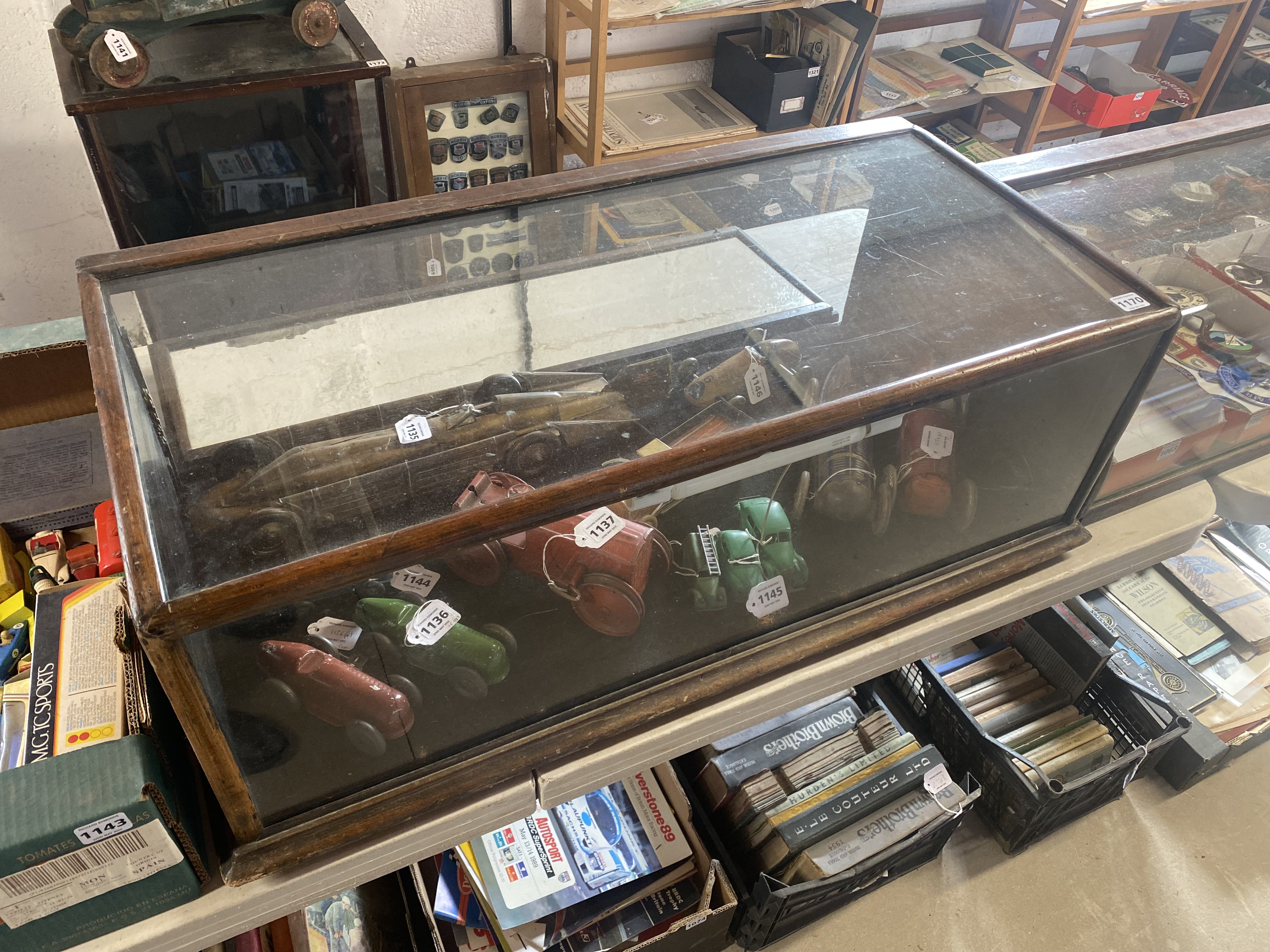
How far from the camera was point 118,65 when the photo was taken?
5.40ft

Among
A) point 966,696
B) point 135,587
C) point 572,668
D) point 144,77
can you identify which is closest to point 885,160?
point 572,668

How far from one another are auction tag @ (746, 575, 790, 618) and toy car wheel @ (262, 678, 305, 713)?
561 mm

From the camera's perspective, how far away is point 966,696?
1.93 m

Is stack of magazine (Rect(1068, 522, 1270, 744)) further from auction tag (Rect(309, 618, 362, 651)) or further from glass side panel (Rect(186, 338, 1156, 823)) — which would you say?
auction tag (Rect(309, 618, 362, 651))

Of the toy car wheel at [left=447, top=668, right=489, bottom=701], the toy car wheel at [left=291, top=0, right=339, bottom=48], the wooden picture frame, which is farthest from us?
the wooden picture frame

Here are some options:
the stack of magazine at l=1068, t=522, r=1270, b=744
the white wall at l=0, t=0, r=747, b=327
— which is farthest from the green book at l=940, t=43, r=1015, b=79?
the stack of magazine at l=1068, t=522, r=1270, b=744

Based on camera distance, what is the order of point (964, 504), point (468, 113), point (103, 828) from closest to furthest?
1. point (103, 828)
2. point (964, 504)
3. point (468, 113)

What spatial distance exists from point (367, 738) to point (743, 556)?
0.50 m

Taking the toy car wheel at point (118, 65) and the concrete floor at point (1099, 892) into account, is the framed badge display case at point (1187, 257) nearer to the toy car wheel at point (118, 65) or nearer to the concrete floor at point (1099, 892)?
the concrete floor at point (1099, 892)

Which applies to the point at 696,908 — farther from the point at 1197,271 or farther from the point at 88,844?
the point at 1197,271

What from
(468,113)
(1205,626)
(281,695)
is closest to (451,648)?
(281,695)

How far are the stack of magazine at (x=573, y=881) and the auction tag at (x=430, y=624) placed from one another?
0.61 m

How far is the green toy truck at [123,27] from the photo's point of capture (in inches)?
64.1

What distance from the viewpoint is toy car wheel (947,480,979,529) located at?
1258mm
